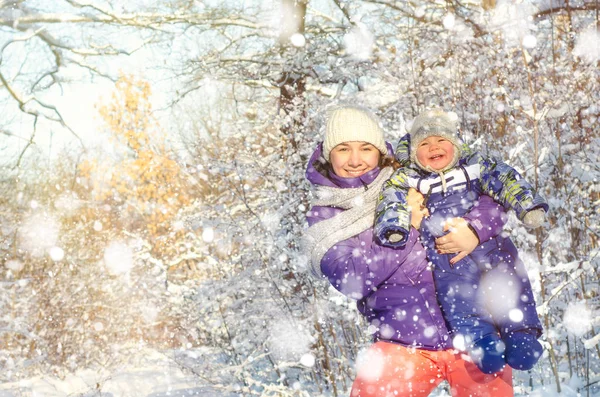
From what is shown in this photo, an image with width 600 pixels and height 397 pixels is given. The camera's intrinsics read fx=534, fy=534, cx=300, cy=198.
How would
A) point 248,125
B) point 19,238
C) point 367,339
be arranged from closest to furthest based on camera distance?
point 367,339 → point 248,125 → point 19,238

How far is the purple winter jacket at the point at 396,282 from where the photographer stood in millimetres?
1668

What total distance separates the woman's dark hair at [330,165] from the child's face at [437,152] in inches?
5.9

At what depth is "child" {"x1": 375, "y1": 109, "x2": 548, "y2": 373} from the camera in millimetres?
1572

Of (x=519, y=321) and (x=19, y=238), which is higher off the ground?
(x=19, y=238)

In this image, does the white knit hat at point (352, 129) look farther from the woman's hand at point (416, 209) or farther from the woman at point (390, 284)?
the woman's hand at point (416, 209)

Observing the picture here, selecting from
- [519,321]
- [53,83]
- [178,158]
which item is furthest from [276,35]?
[53,83]

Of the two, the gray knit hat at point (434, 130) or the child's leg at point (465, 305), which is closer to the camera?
the child's leg at point (465, 305)

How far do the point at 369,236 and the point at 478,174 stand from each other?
0.42 meters

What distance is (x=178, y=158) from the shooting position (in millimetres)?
5312

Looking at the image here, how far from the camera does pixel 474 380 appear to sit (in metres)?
1.64

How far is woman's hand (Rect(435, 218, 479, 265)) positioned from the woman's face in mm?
362

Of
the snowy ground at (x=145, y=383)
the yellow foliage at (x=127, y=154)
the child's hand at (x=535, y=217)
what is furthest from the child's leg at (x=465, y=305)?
the yellow foliage at (x=127, y=154)

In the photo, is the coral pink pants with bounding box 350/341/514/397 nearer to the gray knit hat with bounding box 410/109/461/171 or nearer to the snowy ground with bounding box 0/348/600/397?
the gray knit hat with bounding box 410/109/461/171

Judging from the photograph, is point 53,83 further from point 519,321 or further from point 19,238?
point 519,321
